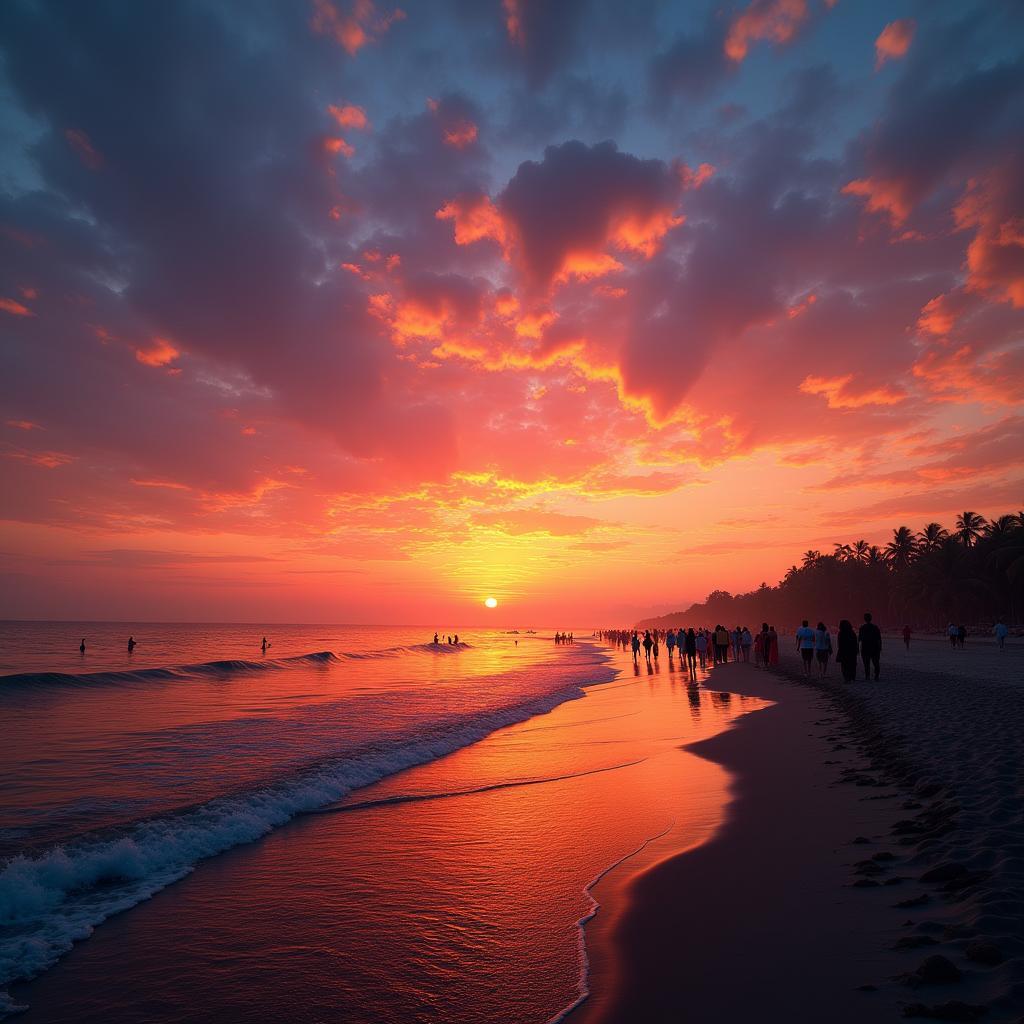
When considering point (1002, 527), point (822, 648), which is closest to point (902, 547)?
point (1002, 527)

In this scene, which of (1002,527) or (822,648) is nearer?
(822,648)

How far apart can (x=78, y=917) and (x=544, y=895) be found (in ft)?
15.5

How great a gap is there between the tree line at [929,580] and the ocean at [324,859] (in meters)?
67.5

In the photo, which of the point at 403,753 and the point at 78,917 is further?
the point at 403,753

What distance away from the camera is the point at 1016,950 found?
140 inches

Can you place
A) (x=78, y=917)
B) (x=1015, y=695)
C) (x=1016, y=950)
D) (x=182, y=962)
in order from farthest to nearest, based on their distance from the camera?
1. (x=1015, y=695)
2. (x=78, y=917)
3. (x=182, y=962)
4. (x=1016, y=950)

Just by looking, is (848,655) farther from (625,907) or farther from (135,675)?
(135,675)

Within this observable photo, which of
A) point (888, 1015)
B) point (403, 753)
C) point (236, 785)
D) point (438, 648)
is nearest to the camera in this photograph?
point (888, 1015)

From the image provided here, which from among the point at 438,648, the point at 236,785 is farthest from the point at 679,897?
the point at 438,648

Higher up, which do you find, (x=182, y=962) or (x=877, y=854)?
(x=877, y=854)

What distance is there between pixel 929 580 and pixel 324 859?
8403cm

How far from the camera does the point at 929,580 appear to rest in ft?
235

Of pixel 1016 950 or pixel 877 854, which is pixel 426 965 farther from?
pixel 877 854

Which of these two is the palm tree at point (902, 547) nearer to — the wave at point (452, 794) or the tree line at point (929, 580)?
the tree line at point (929, 580)
